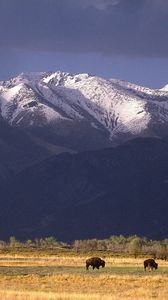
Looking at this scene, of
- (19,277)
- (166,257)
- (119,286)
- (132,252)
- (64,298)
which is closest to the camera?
(64,298)

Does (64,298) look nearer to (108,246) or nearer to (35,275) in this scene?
(35,275)

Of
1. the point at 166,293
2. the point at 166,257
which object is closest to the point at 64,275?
the point at 166,293

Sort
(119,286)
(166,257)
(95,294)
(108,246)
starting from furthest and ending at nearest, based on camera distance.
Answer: (108,246) < (166,257) < (119,286) < (95,294)

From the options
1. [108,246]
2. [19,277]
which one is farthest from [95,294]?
[108,246]

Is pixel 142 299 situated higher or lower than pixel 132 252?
lower

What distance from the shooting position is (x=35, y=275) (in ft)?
239

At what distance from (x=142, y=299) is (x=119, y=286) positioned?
35.0 feet

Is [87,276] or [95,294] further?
[87,276]

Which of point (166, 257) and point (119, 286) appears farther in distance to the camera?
point (166, 257)

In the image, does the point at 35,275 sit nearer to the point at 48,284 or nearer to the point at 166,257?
the point at 48,284

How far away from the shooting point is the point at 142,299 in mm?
52438

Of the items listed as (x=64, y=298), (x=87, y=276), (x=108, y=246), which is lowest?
(x=64, y=298)

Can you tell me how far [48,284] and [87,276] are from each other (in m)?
8.48

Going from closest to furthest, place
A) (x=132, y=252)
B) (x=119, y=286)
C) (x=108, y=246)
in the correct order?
(x=119, y=286)
(x=132, y=252)
(x=108, y=246)
